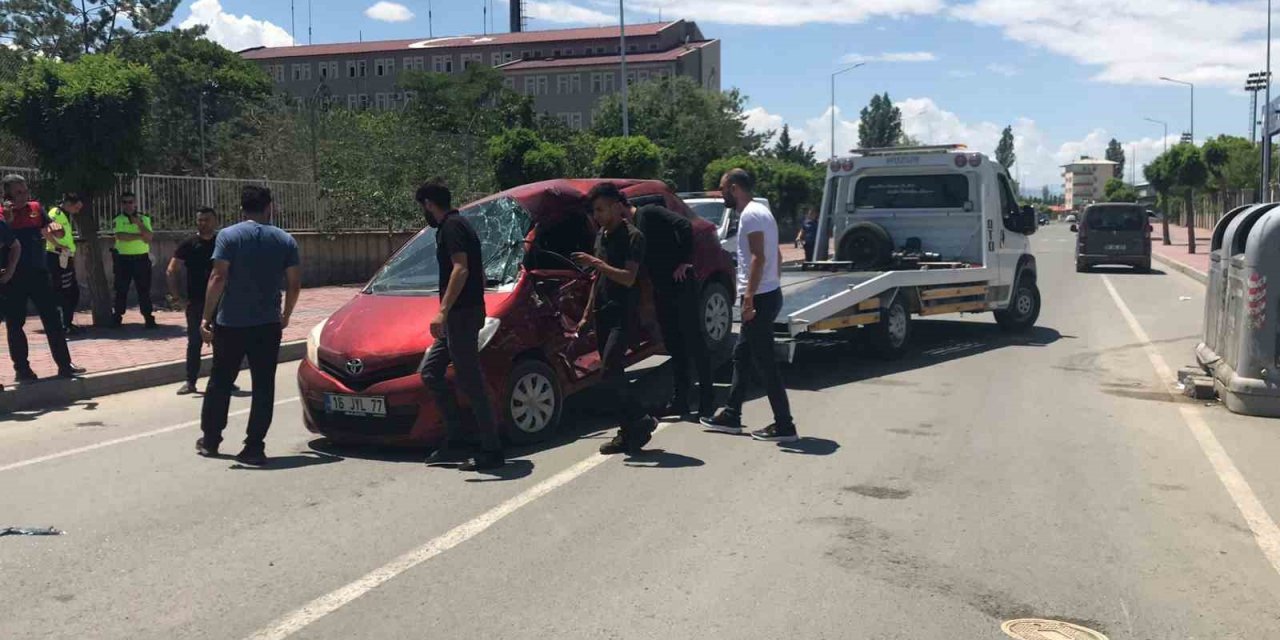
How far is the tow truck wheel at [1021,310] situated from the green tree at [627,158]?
15.3 meters

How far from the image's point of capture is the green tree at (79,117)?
540 inches

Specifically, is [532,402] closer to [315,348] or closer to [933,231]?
[315,348]

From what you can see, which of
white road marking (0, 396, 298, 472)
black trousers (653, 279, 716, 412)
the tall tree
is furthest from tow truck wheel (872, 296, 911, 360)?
the tall tree

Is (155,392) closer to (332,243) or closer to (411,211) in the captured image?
(332,243)

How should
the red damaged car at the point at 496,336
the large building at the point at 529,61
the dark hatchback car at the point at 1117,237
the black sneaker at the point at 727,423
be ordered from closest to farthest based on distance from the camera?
the red damaged car at the point at 496,336 → the black sneaker at the point at 727,423 → the dark hatchback car at the point at 1117,237 → the large building at the point at 529,61

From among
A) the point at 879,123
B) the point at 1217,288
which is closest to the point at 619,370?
the point at 1217,288

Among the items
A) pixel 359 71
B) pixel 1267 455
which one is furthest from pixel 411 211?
pixel 359 71

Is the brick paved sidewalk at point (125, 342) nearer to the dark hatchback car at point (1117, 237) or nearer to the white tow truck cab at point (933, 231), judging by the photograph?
the white tow truck cab at point (933, 231)

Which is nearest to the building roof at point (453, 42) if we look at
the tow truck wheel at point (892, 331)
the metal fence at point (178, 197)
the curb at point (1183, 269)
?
the curb at point (1183, 269)

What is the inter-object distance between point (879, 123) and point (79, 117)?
12536cm

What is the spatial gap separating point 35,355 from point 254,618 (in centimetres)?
895

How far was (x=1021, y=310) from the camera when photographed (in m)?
14.4

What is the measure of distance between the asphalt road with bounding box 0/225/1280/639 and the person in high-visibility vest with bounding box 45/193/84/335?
535 cm

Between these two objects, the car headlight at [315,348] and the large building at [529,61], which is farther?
the large building at [529,61]
